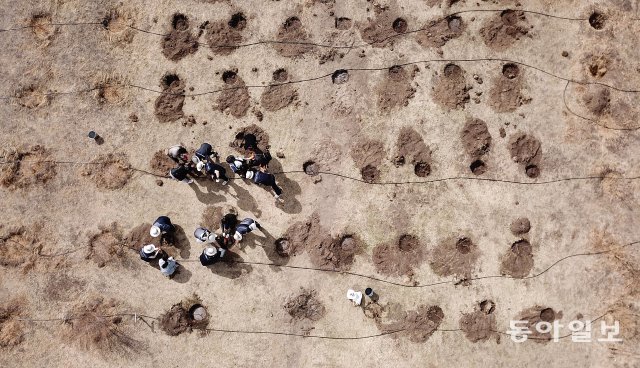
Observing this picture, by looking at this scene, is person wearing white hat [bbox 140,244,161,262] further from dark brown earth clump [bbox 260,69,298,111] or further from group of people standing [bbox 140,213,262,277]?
dark brown earth clump [bbox 260,69,298,111]

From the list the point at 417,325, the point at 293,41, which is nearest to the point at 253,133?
the point at 293,41

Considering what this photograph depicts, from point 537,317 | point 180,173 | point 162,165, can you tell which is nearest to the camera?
point 180,173

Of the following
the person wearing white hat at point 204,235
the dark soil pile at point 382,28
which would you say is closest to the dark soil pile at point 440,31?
the dark soil pile at point 382,28

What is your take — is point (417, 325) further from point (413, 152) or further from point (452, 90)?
point (452, 90)

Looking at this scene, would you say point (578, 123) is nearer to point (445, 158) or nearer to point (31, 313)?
point (445, 158)

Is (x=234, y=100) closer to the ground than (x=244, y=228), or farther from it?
farther from it

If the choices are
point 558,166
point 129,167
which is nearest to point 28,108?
point 129,167

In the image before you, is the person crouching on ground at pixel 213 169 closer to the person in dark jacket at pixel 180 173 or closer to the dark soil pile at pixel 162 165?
the person in dark jacket at pixel 180 173
